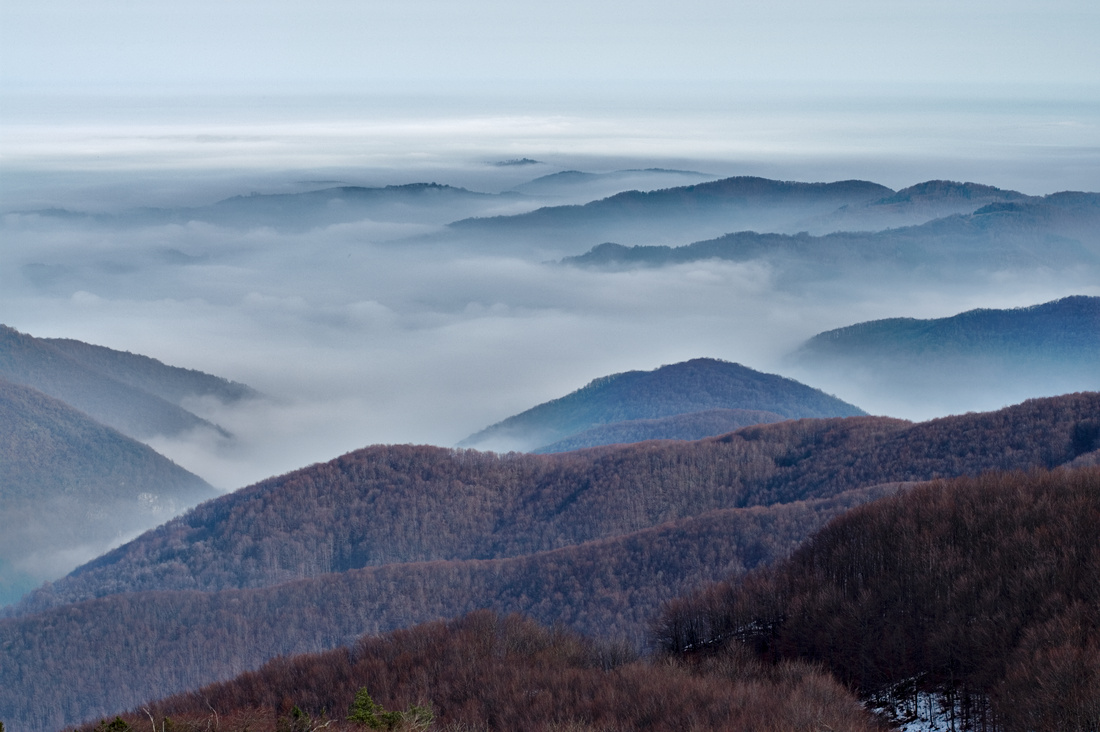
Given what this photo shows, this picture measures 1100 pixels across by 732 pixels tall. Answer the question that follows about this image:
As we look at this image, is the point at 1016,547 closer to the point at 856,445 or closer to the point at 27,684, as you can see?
the point at 856,445

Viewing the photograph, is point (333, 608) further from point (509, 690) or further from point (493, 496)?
point (509, 690)

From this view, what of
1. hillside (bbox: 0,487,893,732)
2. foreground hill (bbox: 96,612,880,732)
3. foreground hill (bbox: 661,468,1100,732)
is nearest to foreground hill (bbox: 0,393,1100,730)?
hillside (bbox: 0,487,893,732)

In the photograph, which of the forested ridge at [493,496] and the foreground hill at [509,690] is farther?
the forested ridge at [493,496]

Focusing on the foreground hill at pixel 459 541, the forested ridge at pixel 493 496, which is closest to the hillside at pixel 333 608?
the foreground hill at pixel 459 541

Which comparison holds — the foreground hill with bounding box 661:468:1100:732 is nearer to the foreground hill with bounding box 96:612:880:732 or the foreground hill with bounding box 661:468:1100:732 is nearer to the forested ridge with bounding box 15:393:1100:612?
the foreground hill with bounding box 96:612:880:732

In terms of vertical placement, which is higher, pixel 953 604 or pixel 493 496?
pixel 953 604

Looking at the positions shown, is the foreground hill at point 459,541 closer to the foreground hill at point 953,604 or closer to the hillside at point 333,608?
the hillside at point 333,608

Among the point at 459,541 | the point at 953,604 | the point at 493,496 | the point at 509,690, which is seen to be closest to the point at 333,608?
the point at 459,541
